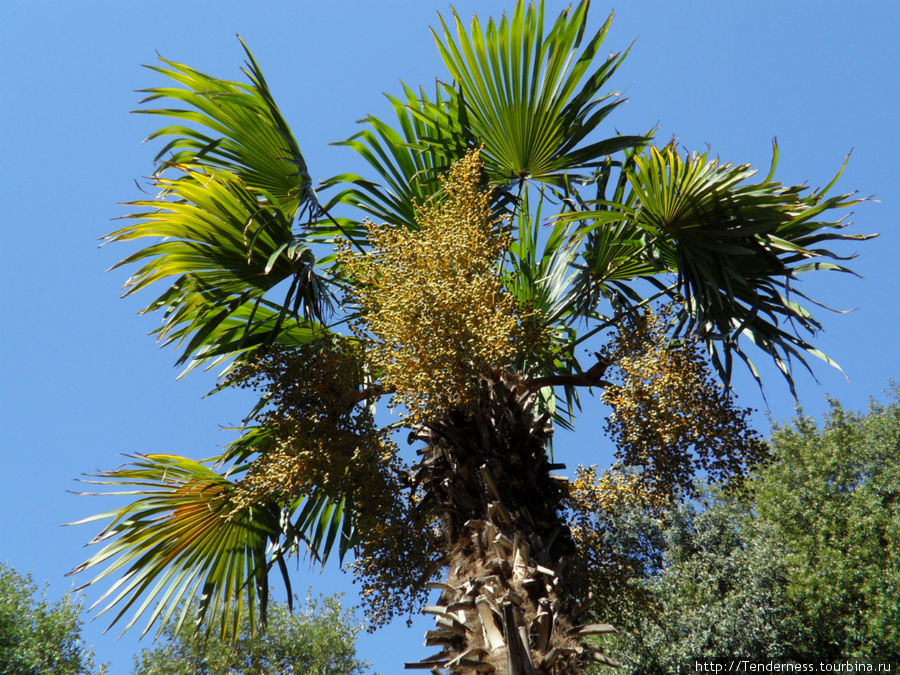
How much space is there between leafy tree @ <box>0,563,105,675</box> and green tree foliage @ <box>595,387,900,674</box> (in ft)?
32.2

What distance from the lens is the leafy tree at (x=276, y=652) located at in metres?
12.1

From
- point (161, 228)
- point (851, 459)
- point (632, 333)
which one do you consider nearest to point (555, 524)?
point (632, 333)

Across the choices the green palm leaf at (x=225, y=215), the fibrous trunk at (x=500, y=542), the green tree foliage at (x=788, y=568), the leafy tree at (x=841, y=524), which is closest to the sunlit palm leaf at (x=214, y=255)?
the green palm leaf at (x=225, y=215)

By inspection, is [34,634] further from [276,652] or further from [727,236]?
[727,236]

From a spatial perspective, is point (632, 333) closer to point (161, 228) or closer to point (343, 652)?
point (161, 228)

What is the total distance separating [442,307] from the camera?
11.4ft

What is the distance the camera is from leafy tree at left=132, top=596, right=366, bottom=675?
12.1 m

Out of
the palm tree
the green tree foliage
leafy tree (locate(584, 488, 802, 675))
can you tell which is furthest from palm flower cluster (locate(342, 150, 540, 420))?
leafy tree (locate(584, 488, 802, 675))

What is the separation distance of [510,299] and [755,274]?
1995 mm

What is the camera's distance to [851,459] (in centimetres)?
1556

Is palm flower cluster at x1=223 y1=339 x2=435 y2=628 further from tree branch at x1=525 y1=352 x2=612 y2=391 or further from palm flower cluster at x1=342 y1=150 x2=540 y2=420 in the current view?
tree branch at x1=525 y1=352 x2=612 y2=391

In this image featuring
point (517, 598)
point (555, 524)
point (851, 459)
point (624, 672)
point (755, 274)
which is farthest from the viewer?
point (851, 459)

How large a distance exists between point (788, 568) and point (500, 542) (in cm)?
1285

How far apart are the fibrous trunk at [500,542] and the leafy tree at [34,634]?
10.6 m
